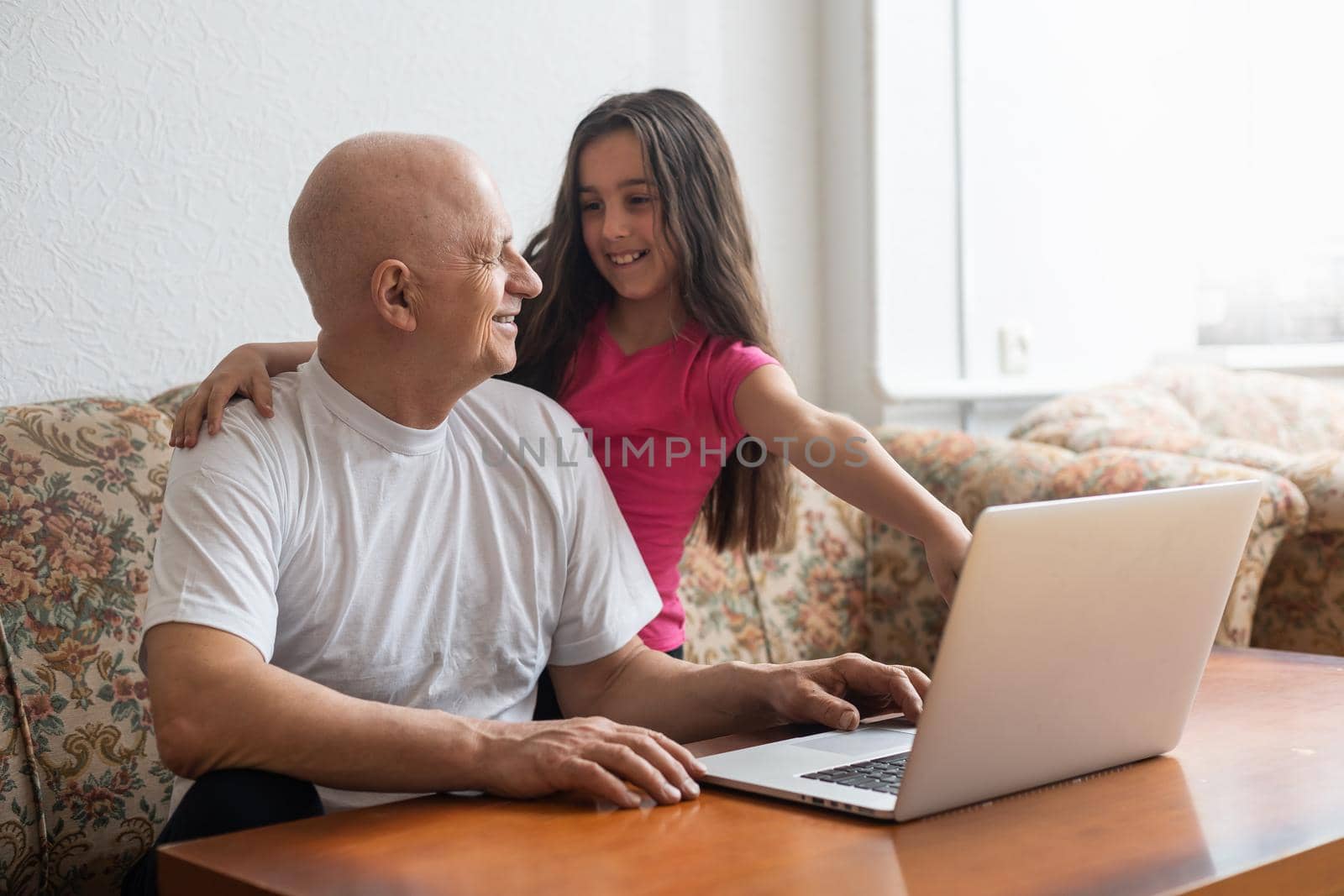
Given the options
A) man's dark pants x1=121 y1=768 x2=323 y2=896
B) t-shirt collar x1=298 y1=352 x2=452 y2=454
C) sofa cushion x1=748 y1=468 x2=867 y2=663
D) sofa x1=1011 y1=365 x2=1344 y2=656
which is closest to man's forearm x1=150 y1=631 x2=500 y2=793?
man's dark pants x1=121 y1=768 x2=323 y2=896

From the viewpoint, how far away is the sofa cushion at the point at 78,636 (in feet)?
5.34

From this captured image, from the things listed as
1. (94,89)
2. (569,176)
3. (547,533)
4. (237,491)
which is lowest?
(547,533)

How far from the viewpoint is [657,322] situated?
1746mm

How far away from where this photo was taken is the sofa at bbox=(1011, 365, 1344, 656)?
2430mm

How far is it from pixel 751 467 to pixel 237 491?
0.79 meters

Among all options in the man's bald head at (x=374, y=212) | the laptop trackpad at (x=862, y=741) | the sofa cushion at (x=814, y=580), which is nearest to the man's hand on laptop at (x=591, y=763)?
the laptop trackpad at (x=862, y=741)

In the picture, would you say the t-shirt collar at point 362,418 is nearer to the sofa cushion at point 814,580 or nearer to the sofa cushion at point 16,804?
the sofa cushion at point 16,804

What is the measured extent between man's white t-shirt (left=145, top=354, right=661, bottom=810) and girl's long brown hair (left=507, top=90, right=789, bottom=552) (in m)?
0.23

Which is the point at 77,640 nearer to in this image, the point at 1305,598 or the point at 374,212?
the point at 374,212

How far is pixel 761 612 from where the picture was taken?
7.98ft

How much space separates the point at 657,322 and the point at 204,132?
2.83ft

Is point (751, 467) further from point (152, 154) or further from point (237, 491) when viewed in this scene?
point (152, 154)

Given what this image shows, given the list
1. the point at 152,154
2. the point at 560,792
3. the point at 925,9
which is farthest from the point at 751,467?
the point at 925,9

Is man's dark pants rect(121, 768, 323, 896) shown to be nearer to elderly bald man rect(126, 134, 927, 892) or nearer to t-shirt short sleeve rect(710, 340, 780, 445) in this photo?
elderly bald man rect(126, 134, 927, 892)
